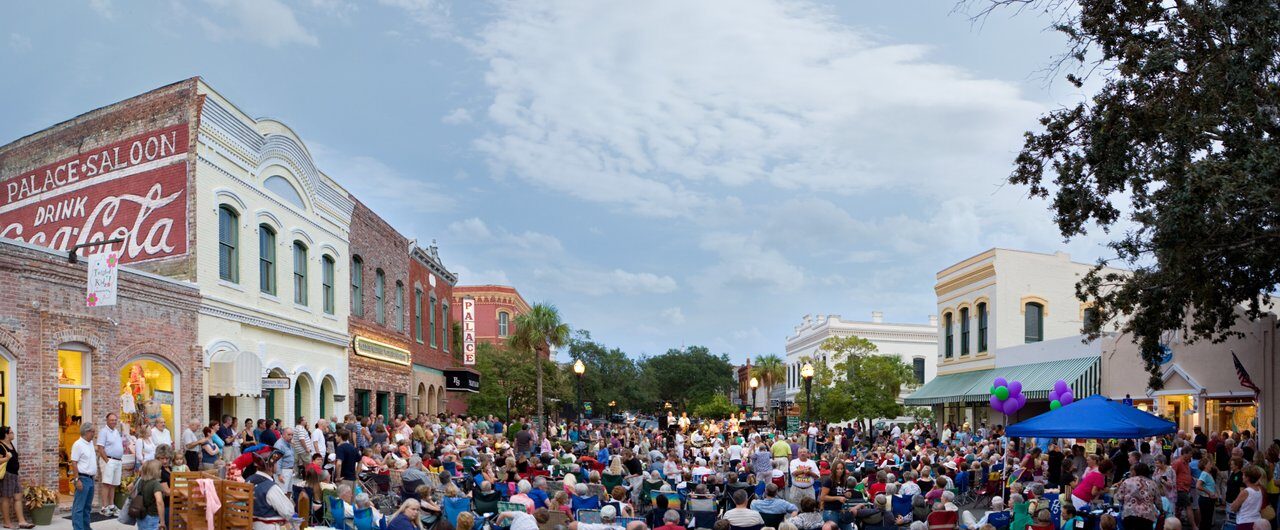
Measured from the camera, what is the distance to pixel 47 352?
17.7 m

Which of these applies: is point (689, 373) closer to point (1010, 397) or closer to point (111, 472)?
point (1010, 397)

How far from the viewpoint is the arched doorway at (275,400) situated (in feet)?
88.3

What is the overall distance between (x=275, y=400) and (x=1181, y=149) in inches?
809

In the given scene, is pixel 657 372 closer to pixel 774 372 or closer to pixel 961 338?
pixel 774 372

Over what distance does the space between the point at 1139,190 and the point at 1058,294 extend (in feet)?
77.4

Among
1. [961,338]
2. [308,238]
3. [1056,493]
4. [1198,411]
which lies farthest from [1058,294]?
[308,238]

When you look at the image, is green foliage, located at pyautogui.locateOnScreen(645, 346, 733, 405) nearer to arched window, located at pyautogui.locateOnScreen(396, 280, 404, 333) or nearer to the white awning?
arched window, located at pyautogui.locateOnScreen(396, 280, 404, 333)

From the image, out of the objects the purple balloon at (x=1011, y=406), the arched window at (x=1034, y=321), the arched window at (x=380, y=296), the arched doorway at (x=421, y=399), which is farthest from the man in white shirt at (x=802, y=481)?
the arched doorway at (x=421, y=399)

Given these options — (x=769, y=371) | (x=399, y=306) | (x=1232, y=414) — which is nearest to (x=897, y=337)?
(x=769, y=371)

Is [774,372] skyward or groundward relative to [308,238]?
groundward

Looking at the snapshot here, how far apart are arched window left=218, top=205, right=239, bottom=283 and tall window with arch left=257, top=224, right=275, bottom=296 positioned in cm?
125

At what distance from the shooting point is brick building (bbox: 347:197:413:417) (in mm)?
33469

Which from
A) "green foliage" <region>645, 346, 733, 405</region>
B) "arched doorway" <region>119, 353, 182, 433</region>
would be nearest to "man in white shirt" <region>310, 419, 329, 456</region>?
"arched doorway" <region>119, 353, 182, 433</region>

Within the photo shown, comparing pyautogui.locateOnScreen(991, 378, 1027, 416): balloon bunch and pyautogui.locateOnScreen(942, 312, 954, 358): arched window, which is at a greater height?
pyautogui.locateOnScreen(942, 312, 954, 358): arched window
